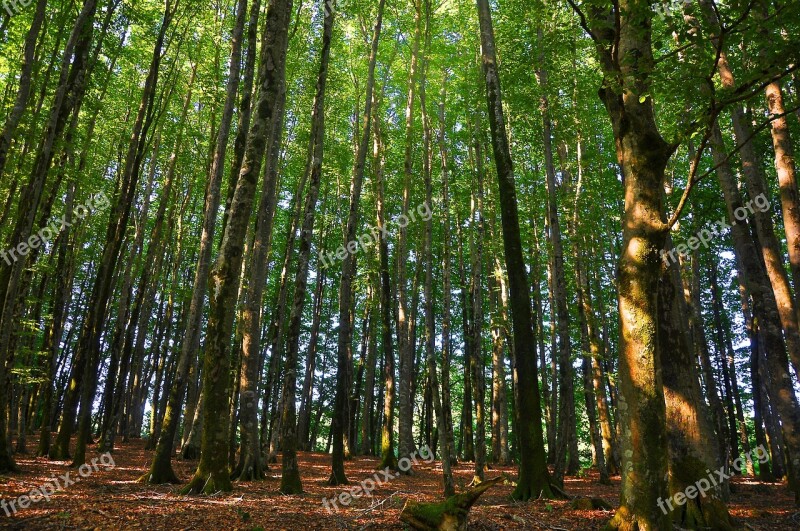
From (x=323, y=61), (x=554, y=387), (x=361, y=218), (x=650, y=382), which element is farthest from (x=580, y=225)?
(x=361, y=218)

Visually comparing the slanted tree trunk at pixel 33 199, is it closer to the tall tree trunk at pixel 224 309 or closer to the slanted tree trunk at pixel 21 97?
the slanted tree trunk at pixel 21 97

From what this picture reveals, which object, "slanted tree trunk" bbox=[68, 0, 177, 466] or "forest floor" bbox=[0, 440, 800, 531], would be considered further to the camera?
"slanted tree trunk" bbox=[68, 0, 177, 466]

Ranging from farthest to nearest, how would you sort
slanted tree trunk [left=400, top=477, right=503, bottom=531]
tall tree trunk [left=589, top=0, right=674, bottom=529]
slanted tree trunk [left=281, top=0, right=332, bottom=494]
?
slanted tree trunk [left=281, top=0, right=332, bottom=494], slanted tree trunk [left=400, top=477, right=503, bottom=531], tall tree trunk [left=589, top=0, right=674, bottom=529]

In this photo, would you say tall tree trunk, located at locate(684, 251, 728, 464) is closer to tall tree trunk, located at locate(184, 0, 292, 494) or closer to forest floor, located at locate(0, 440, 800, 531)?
forest floor, located at locate(0, 440, 800, 531)

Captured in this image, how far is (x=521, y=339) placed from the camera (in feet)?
26.9

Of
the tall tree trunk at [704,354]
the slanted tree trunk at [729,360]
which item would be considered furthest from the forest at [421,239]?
Answer: the slanted tree trunk at [729,360]

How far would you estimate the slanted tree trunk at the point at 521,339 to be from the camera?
7891 mm

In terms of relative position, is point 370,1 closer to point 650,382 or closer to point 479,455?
point 479,455

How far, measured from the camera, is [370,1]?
14586 mm

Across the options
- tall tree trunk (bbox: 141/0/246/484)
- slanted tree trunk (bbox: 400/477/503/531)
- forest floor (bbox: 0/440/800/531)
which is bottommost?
forest floor (bbox: 0/440/800/531)

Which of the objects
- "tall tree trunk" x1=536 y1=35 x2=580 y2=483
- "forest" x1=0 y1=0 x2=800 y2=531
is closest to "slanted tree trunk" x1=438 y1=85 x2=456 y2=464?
"forest" x1=0 y1=0 x2=800 y2=531

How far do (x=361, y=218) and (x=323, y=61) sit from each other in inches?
653

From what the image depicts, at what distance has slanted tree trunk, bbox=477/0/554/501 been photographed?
789 cm

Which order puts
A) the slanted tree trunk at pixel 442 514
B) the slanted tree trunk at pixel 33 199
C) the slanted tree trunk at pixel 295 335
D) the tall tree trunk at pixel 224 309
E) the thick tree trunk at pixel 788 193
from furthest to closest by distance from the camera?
the slanted tree trunk at pixel 295 335
the slanted tree trunk at pixel 33 199
the thick tree trunk at pixel 788 193
the tall tree trunk at pixel 224 309
the slanted tree trunk at pixel 442 514
